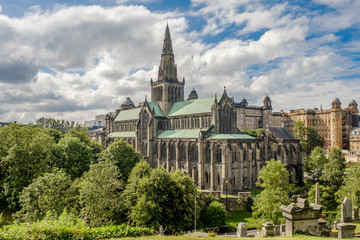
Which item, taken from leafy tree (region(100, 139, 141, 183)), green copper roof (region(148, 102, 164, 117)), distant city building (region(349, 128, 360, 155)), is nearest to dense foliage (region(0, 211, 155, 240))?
leafy tree (region(100, 139, 141, 183))

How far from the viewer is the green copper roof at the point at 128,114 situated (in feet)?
279

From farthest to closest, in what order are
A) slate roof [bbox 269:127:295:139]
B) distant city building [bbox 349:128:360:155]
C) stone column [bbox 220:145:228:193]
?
distant city building [bbox 349:128:360:155], slate roof [bbox 269:127:295:139], stone column [bbox 220:145:228:193]

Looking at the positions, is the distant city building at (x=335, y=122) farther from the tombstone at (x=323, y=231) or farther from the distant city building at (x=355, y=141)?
the tombstone at (x=323, y=231)

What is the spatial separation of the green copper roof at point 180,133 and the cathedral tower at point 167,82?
9999 millimetres

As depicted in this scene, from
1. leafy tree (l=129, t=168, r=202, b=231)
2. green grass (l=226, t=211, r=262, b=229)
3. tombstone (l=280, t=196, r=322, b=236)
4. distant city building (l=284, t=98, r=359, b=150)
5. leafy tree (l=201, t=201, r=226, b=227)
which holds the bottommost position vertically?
green grass (l=226, t=211, r=262, b=229)

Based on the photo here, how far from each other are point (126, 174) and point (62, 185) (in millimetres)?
15562

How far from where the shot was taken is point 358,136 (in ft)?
334

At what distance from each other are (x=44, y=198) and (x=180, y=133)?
39.8 meters

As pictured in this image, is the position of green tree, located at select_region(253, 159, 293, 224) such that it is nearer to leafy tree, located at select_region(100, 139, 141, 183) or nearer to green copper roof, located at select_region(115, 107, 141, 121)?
leafy tree, located at select_region(100, 139, 141, 183)

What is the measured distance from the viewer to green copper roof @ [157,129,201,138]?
2335 inches

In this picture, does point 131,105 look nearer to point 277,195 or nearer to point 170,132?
point 170,132

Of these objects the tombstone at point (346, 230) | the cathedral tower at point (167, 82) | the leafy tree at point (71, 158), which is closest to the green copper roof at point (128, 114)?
the cathedral tower at point (167, 82)

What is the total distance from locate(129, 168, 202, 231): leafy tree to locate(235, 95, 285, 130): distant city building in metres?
104

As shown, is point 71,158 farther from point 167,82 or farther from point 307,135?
point 307,135
